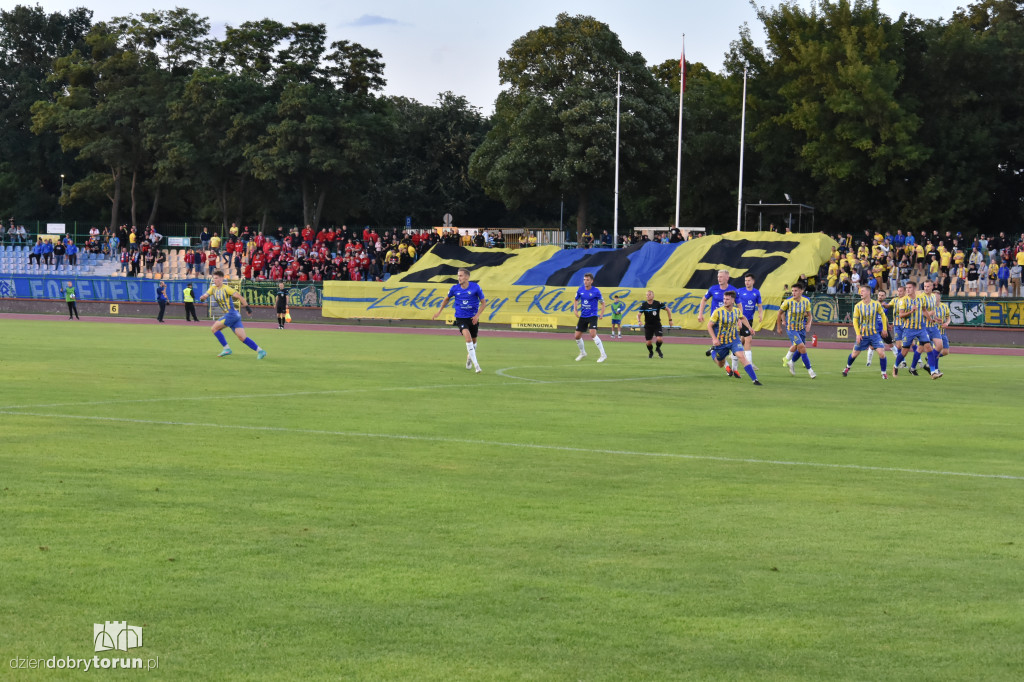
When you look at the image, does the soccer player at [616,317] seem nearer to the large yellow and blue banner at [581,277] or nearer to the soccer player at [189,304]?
the large yellow and blue banner at [581,277]

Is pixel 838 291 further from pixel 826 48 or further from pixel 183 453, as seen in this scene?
pixel 183 453

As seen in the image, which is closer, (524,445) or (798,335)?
(524,445)

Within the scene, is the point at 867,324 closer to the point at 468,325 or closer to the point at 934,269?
the point at 468,325

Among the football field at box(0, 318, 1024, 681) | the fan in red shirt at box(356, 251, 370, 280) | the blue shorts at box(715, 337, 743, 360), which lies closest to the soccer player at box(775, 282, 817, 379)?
the blue shorts at box(715, 337, 743, 360)

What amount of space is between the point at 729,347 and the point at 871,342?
4147mm

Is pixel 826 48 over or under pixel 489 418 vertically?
over

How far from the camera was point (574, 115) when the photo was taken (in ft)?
234

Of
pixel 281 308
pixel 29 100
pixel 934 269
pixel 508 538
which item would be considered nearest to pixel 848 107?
pixel 934 269

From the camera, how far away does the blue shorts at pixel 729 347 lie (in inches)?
971

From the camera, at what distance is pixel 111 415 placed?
55.1 feet

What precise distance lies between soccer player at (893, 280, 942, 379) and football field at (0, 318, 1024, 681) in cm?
728

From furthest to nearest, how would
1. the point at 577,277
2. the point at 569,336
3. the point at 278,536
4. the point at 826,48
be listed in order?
the point at 826,48
the point at 577,277
the point at 569,336
the point at 278,536

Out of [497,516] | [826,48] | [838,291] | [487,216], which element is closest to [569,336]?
[838,291]

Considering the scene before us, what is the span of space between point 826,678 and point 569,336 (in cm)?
4055
